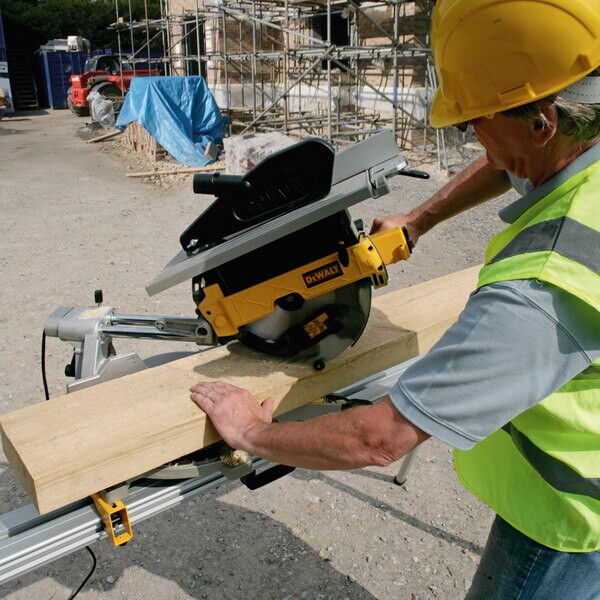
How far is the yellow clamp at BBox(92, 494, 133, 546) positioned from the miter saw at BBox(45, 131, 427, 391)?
40 centimetres

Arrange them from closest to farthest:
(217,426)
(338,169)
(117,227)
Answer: (217,426), (338,169), (117,227)

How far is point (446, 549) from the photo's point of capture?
2.58 m

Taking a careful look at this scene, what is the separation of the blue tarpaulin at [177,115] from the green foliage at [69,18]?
57.4 feet

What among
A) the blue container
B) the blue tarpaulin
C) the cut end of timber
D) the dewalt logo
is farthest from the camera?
the blue container

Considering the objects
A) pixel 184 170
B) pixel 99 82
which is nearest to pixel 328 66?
pixel 184 170

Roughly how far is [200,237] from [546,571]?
115 cm

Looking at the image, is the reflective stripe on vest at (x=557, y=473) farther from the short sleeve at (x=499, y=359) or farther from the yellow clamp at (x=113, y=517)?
the yellow clamp at (x=113, y=517)

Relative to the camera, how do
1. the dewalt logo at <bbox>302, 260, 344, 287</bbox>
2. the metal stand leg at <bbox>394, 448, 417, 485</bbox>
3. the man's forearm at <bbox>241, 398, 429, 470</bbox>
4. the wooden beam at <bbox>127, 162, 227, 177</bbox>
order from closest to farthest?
the man's forearm at <bbox>241, 398, 429, 470</bbox> → the dewalt logo at <bbox>302, 260, 344, 287</bbox> → the metal stand leg at <bbox>394, 448, 417, 485</bbox> → the wooden beam at <bbox>127, 162, 227, 177</bbox>

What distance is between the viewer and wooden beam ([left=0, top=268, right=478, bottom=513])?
4.30 ft

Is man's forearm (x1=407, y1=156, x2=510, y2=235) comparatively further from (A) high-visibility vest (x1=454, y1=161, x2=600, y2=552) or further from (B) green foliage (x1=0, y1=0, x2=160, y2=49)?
(B) green foliage (x1=0, y1=0, x2=160, y2=49)

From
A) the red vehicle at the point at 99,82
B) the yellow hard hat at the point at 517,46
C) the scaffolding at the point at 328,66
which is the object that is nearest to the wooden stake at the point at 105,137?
the red vehicle at the point at 99,82

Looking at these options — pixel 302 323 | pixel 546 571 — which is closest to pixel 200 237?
pixel 302 323

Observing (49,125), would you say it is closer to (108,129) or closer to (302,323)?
(108,129)

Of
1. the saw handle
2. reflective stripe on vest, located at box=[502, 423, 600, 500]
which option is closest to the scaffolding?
the saw handle
